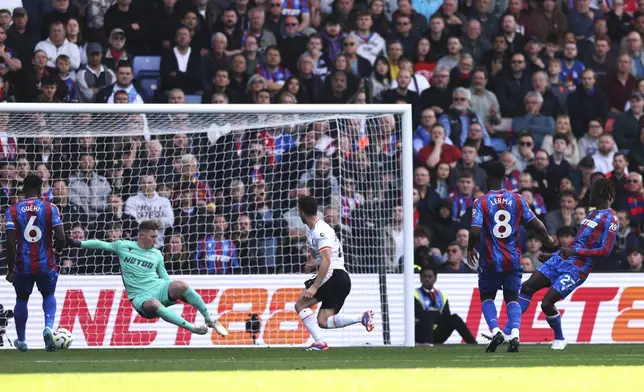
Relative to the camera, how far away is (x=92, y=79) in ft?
54.6

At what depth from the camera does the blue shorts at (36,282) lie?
43.6 ft

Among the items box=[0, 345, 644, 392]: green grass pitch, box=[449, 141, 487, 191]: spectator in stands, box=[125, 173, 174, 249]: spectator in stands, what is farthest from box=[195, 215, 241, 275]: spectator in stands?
box=[449, 141, 487, 191]: spectator in stands

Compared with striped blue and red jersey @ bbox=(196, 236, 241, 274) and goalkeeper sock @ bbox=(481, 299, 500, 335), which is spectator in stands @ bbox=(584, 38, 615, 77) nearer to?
striped blue and red jersey @ bbox=(196, 236, 241, 274)

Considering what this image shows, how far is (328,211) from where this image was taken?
15203mm

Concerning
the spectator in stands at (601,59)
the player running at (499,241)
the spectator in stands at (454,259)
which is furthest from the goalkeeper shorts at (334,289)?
the spectator in stands at (601,59)

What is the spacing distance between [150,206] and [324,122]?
89.4 inches

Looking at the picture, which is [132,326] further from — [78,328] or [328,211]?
[328,211]

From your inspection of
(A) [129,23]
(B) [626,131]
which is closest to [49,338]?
(A) [129,23]

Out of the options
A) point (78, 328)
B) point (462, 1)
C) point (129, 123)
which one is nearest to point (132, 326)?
point (78, 328)

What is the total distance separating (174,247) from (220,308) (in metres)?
0.90

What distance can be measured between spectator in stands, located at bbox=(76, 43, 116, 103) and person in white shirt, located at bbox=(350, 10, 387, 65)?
363cm

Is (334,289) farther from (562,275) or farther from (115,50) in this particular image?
(115,50)

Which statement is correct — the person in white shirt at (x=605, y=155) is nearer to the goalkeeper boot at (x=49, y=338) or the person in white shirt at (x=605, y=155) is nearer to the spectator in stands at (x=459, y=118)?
the spectator in stands at (x=459, y=118)

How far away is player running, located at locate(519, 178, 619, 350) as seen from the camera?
41.3ft
